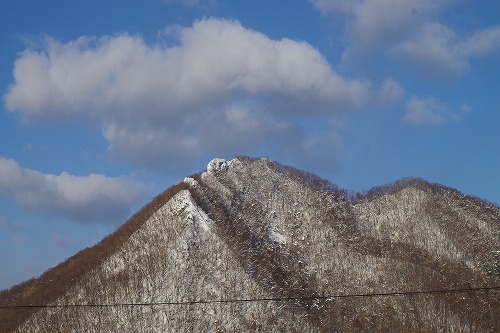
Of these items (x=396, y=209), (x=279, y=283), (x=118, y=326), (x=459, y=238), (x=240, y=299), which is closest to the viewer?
(x=118, y=326)

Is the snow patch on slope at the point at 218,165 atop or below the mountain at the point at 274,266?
atop

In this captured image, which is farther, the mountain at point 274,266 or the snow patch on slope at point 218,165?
the snow patch on slope at point 218,165

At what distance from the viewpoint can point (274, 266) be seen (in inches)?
2653

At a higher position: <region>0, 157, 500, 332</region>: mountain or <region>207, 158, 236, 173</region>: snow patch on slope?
<region>207, 158, 236, 173</region>: snow patch on slope

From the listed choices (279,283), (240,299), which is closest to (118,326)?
(240,299)

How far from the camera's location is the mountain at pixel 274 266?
2265 inches

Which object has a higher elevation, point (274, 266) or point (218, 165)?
point (218, 165)

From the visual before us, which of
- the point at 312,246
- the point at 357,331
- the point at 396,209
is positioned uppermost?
the point at 396,209

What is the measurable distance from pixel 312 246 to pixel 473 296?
19.1 meters

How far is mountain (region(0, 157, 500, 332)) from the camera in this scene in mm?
57541

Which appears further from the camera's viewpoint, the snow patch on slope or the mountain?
the snow patch on slope

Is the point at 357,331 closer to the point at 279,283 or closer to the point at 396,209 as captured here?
the point at 279,283

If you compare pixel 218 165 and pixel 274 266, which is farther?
pixel 218 165

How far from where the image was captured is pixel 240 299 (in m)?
60.0
